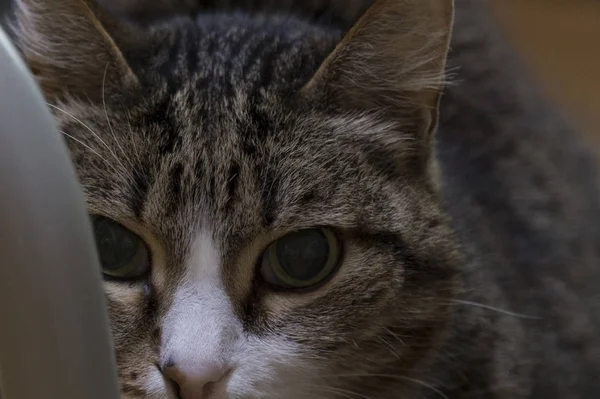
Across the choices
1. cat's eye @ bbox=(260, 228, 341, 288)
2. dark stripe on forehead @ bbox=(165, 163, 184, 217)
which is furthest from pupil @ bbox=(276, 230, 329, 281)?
dark stripe on forehead @ bbox=(165, 163, 184, 217)

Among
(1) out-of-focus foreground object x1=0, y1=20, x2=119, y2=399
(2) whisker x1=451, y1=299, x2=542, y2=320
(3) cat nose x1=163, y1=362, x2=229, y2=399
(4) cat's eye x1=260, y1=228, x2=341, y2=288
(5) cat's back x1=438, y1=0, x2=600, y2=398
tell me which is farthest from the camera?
(5) cat's back x1=438, y1=0, x2=600, y2=398

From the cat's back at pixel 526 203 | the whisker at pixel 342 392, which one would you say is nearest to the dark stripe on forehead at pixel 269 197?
the whisker at pixel 342 392

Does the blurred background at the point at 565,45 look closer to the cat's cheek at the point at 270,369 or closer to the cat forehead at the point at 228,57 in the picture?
the cat forehead at the point at 228,57

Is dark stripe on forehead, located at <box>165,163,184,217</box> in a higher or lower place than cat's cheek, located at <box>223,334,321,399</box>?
higher

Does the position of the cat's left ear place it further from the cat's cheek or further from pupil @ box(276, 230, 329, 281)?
the cat's cheek

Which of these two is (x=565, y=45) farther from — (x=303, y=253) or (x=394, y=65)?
(x=303, y=253)

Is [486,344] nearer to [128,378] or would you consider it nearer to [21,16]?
[128,378]

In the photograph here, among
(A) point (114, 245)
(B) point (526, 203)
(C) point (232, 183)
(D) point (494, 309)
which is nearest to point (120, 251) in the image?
(A) point (114, 245)
